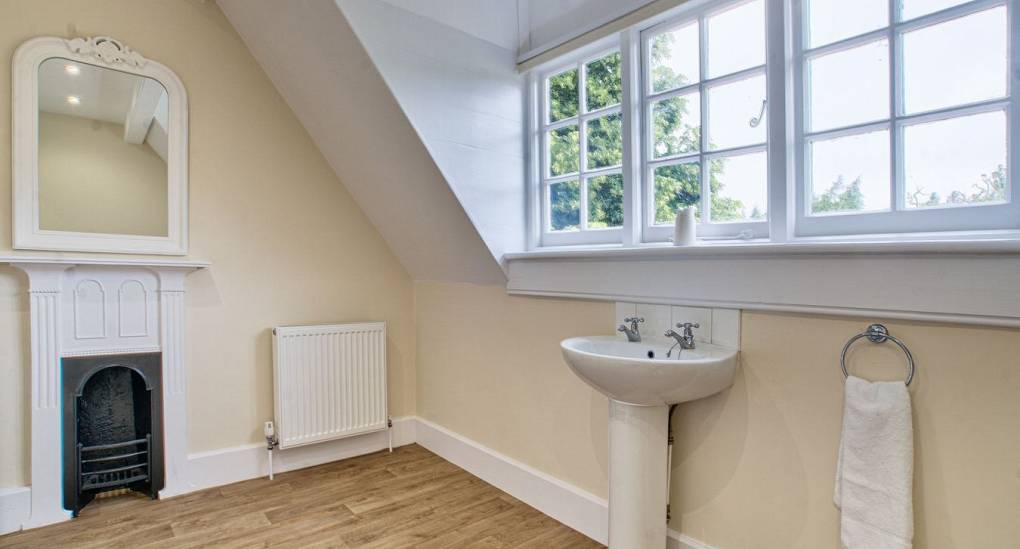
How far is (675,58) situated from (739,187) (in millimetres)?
574

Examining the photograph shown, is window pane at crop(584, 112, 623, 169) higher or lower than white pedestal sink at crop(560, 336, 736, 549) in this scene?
higher

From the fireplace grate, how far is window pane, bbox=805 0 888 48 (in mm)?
3190

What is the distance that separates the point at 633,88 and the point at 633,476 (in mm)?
1449

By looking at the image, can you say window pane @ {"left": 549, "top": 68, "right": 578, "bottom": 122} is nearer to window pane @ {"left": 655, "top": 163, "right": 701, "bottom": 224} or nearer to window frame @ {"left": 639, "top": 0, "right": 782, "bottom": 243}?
window frame @ {"left": 639, "top": 0, "right": 782, "bottom": 243}

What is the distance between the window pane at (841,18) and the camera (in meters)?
1.50

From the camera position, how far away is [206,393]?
267cm

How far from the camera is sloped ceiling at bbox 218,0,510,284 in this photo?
7.06ft

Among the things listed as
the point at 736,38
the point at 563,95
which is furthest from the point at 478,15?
the point at 736,38

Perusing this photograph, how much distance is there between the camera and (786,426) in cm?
154

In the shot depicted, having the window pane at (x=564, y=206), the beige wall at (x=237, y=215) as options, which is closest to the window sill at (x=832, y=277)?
the window pane at (x=564, y=206)

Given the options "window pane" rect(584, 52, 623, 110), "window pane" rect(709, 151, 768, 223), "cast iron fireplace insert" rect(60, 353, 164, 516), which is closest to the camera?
"window pane" rect(709, 151, 768, 223)

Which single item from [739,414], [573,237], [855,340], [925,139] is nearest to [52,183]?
[573,237]

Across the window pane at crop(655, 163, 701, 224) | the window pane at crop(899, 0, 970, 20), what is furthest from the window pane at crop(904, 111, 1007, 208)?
the window pane at crop(655, 163, 701, 224)

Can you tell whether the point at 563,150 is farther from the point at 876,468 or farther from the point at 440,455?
the point at 440,455
